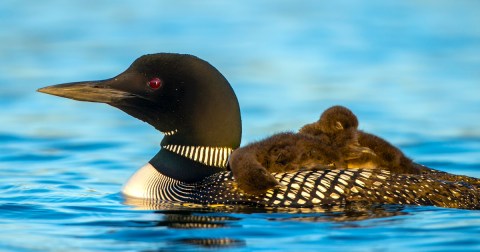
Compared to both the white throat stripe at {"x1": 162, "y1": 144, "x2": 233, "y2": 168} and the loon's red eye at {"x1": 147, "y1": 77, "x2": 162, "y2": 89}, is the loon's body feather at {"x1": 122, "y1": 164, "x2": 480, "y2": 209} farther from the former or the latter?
the loon's red eye at {"x1": 147, "y1": 77, "x2": 162, "y2": 89}

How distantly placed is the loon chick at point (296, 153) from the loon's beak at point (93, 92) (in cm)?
101

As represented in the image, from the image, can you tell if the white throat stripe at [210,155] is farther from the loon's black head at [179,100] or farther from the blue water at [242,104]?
the blue water at [242,104]

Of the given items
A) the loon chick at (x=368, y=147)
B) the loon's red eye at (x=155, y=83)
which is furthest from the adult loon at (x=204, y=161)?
the loon chick at (x=368, y=147)

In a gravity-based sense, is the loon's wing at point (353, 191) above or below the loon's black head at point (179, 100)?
below

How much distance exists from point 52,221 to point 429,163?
373 centimetres

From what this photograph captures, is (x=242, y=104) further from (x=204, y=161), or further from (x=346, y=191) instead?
(x=346, y=191)

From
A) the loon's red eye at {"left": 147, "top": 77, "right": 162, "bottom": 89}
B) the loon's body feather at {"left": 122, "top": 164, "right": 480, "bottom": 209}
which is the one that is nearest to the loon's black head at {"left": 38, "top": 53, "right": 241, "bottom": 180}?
the loon's red eye at {"left": 147, "top": 77, "right": 162, "bottom": 89}

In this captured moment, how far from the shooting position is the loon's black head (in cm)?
765

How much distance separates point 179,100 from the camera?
25.4 feet

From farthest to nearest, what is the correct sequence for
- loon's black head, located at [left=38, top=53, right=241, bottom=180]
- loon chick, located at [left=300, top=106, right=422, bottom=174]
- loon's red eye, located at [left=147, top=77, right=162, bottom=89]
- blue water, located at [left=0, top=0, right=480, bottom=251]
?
loon's red eye, located at [left=147, top=77, right=162, bottom=89], loon's black head, located at [left=38, top=53, right=241, bottom=180], loon chick, located at [left=300, top=106, right=422, bottom=174], blue water, located at [left=0, top=0, right=480, bottom=251]

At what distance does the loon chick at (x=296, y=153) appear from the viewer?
7.16 metres

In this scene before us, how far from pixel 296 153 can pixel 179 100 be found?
2.79 feet

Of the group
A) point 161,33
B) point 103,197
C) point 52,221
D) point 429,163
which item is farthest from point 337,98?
point 52,221

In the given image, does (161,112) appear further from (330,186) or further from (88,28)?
(88,28)
